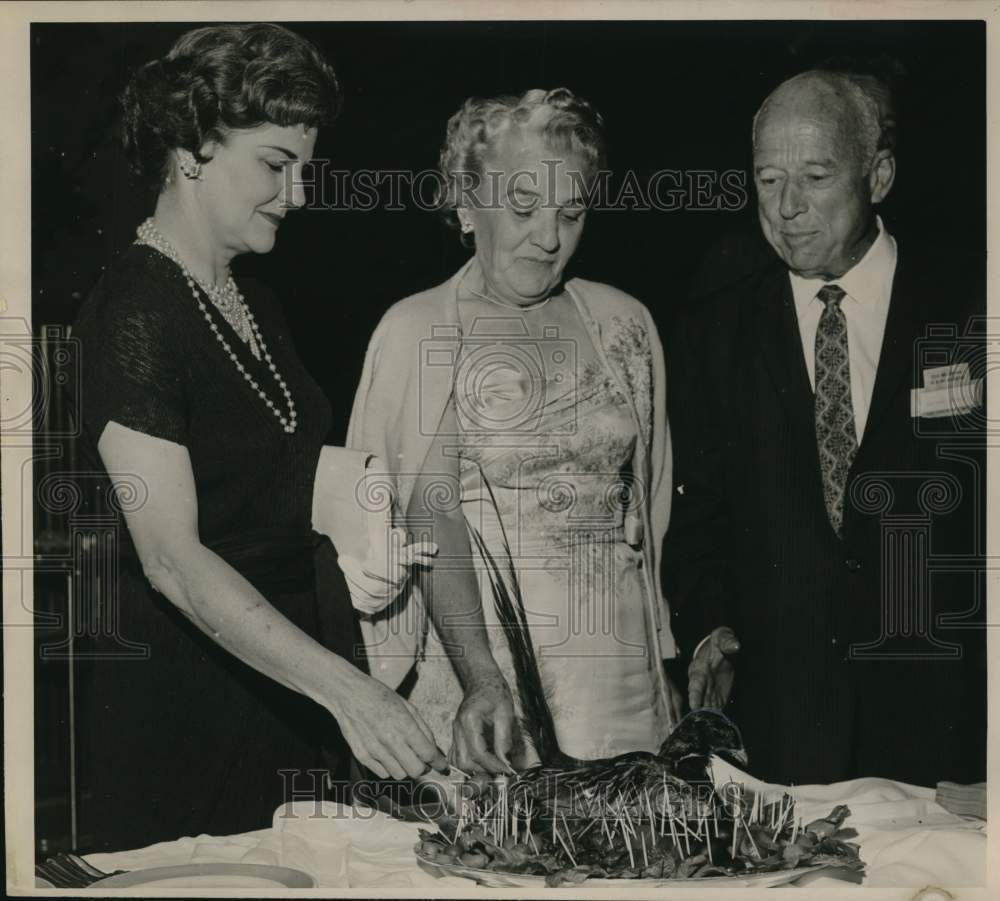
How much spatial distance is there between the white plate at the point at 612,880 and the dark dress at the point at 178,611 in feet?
1.23

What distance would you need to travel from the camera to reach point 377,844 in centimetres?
354

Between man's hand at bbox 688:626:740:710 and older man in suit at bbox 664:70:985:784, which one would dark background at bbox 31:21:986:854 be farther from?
man's hand at bbox 688:626:740:710

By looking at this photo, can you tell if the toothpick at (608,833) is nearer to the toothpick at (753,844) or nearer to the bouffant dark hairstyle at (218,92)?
the toothpick at (753,844)

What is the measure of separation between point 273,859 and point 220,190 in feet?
5.57

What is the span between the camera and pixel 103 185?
11.6 ft

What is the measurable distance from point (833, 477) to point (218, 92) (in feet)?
6.00

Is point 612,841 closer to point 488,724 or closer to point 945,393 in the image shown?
point 488,724

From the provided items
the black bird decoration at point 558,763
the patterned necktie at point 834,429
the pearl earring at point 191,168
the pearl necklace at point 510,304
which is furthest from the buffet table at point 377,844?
the pearl earring at point 191,168

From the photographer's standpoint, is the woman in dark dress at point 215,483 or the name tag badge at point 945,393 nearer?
the woman in dark dress at point 215,483

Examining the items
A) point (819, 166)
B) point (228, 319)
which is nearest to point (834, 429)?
point (819, 166)

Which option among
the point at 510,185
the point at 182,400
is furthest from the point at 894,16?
the point at 182,400

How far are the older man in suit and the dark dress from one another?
0.95 meters

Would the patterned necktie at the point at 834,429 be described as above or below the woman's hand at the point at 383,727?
above

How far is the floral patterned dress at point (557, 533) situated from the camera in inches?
138
